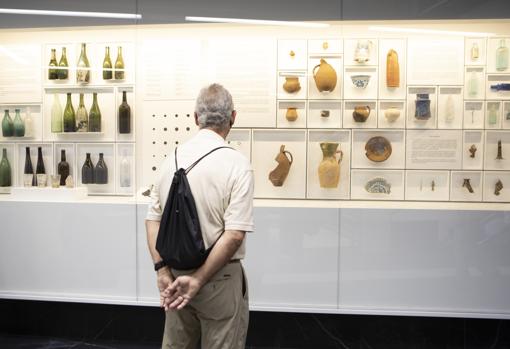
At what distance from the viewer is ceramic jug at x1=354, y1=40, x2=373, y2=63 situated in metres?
3.37

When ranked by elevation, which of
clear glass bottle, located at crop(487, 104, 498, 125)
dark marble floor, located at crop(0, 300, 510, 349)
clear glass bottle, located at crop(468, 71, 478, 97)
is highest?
clear glass bottle, located at crop(468, 71, 478, 97)

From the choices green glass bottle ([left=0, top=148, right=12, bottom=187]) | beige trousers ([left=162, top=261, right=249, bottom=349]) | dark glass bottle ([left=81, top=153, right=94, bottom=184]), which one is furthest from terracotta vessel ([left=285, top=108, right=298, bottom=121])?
green glass bottle ([left=0, top=148, right=12, bottom=187])

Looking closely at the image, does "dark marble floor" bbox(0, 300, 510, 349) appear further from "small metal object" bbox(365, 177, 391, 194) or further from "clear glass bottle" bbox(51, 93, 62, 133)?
"clear glass bottle" bbox(51, 93, 62, 133)

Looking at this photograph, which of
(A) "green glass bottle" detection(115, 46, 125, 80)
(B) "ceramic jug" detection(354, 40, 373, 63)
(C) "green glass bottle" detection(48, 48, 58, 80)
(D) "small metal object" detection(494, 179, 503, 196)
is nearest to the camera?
(D) "small metal object" detection(494, 179, 503, 196)

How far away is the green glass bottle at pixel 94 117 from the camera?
3637 millimetres

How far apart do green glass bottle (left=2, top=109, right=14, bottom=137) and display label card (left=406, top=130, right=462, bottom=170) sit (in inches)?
121

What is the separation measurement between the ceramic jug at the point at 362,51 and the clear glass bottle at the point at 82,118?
2125 millimetres

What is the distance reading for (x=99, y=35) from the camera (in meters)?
3.55

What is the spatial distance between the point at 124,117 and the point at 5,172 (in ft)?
3.66

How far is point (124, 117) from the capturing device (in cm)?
357

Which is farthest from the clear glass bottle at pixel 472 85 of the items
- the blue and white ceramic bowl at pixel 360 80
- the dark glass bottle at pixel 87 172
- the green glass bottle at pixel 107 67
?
Answer: the dark glass bottle at pixel 87 172

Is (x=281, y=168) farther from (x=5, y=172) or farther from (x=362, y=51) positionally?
(x=5, y=172)

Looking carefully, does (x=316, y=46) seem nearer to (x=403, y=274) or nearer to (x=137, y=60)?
(x=137, y=60)

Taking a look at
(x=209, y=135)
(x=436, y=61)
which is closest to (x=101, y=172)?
(x=209, y=135)
